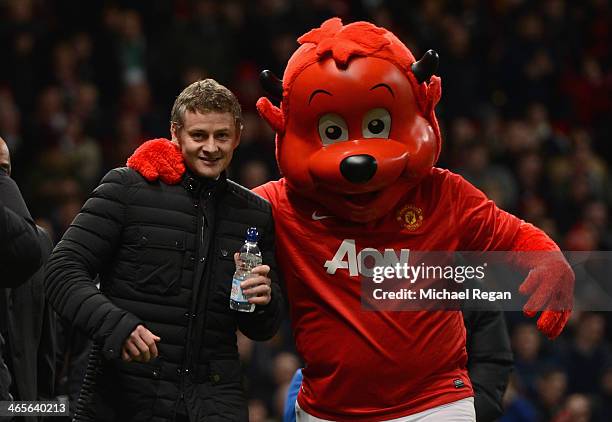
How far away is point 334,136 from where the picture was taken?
4445mm

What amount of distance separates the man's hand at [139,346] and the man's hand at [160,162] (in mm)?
568

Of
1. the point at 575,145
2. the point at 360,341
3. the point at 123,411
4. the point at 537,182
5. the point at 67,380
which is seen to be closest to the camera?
the point at 123,411

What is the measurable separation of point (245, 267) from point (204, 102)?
0.57 metres

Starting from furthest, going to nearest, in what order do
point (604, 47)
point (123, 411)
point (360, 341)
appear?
point (604, 47) → point (360, 341) → point (123, 411)

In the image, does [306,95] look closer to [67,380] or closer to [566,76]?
[67,380]

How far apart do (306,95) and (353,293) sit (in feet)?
2.39

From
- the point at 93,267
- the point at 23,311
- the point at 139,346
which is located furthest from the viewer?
the point at 23,311

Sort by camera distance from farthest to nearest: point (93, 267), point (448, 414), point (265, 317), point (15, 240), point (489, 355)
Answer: point (489, 355)
point (448, 414)
point (265, 317)
point (93, 267)
point (15, 240)

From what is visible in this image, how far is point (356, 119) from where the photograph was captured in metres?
4.39

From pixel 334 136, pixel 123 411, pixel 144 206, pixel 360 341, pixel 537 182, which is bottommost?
pixel 123 411

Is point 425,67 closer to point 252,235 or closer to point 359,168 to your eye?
point 359,168

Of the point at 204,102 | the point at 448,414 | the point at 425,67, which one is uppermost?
the point at 425,67

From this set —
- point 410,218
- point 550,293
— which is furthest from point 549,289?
point 410,218

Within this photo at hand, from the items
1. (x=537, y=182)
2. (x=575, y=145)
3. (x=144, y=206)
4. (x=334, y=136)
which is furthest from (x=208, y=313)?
(x=575, y=145)
